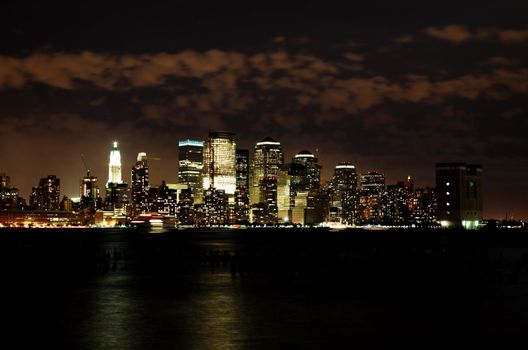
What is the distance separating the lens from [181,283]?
64812mm

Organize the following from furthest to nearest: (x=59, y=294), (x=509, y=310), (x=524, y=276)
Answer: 1. (x=524, y=276)
2. (x=59, y=294)
3. (x=509, y=310)

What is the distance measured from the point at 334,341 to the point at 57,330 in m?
15.1

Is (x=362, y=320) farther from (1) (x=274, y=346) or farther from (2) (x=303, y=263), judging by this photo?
(2) (x=303, y=263)

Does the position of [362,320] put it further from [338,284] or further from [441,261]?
[441,261]

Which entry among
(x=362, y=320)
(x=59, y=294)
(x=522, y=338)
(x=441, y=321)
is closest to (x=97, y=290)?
(x=59, y=294)

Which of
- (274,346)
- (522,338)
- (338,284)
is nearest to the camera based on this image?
(274,346)

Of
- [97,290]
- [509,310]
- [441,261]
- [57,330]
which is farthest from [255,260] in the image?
[57,330]

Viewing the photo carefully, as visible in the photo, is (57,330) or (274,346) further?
(57,330)

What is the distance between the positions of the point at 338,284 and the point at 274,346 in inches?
1121

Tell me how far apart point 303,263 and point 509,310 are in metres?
38.3

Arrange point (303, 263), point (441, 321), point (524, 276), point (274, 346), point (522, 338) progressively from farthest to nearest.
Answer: point (303, 263), point (524, 276), point (441, 321), point (522, 338), point (274, 346)

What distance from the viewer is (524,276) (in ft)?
237

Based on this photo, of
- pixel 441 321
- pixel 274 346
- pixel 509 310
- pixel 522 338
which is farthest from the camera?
pixel 509 310

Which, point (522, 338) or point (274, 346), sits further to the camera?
point (522, 338)
